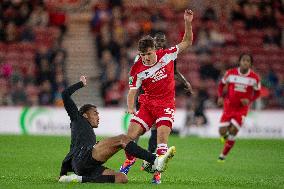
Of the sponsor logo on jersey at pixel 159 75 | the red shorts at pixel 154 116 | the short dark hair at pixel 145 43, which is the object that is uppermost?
the short dark hair at pixel 145 43

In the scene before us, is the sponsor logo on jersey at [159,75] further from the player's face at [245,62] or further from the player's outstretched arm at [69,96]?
the player's face at [245,62]

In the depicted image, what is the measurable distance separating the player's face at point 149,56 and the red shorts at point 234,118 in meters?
6.81

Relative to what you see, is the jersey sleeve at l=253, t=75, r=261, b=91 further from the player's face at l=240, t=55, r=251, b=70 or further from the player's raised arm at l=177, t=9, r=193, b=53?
the player's raised arm at l=177, t=9, r=193, b=53

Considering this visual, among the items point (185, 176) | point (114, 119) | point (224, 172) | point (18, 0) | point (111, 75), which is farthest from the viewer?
point (18, 0)

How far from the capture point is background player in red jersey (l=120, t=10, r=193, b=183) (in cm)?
1242

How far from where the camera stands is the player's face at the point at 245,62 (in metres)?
18.4

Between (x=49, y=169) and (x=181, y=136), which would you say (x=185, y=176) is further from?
(x=181, y=136)

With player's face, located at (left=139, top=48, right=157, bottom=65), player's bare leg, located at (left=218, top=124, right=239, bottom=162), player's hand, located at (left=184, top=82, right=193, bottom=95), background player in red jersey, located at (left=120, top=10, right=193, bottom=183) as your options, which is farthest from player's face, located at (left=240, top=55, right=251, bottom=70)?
player's face, located at (left=139, top=48, right=157, bottom=65)

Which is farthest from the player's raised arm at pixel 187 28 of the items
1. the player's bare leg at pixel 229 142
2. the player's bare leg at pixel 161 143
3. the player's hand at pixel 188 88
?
the player's bare leg at pixel 229 142

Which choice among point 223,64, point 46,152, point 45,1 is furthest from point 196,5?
point 46,152

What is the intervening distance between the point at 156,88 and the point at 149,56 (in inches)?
24.8

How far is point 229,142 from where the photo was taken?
18172mm

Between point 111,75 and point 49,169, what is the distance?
1207cm

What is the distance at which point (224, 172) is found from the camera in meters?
14.9
